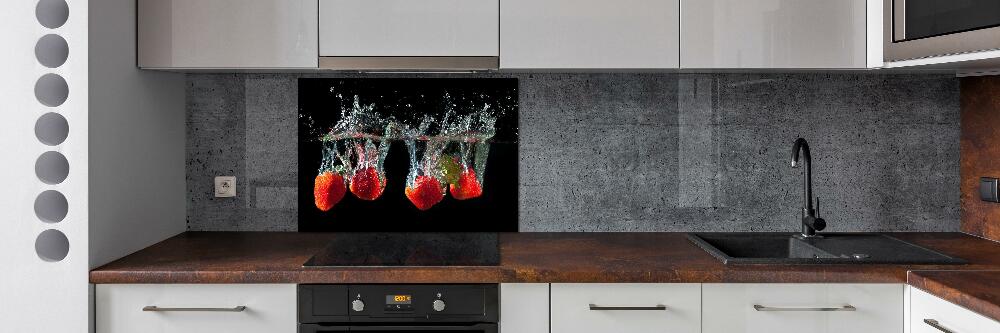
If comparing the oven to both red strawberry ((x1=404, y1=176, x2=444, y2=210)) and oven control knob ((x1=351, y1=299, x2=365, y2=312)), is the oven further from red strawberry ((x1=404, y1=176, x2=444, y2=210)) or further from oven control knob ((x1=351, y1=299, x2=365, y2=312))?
red strawberry ((x1=404, y1=176, x2=444, y2=210))

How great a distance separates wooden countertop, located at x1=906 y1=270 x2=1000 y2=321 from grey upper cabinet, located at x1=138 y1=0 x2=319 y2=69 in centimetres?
167

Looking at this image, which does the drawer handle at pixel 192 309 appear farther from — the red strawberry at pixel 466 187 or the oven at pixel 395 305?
the red strawberry at pixel 466 187

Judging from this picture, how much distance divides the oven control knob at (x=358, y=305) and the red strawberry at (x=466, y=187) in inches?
26.3

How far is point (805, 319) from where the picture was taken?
6.09ft

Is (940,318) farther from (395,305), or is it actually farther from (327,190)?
(327,190)

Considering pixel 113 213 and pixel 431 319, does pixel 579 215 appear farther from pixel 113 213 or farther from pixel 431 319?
pixel 113 213

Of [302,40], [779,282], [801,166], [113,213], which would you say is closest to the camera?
[779,282]

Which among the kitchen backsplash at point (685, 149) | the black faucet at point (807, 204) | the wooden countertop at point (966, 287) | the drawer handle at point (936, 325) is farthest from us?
the kitchen backsplash at point (685, 149)

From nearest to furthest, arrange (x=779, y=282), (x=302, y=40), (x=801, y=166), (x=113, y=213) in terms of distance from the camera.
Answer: (x=779, y=282) < (x=113, y=213) < (x=302, y=40) < (x=801, y=166)
